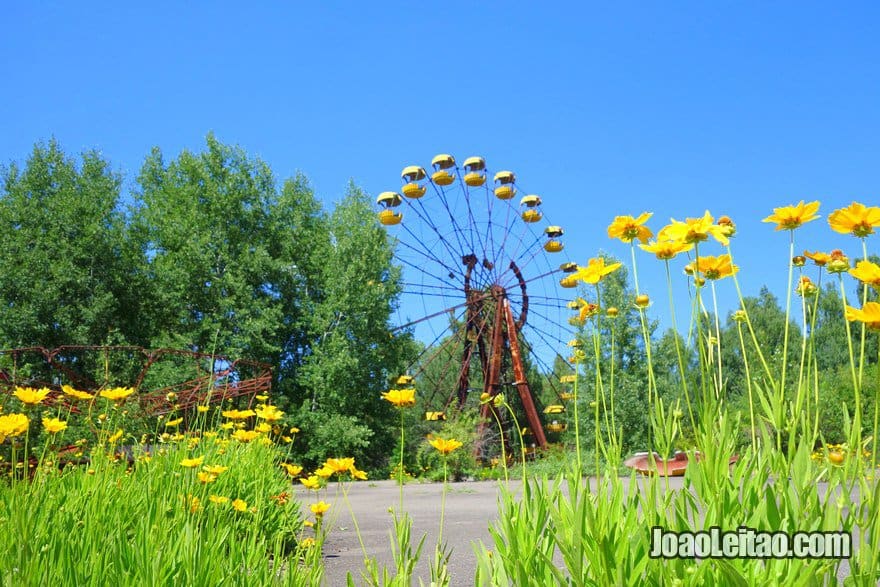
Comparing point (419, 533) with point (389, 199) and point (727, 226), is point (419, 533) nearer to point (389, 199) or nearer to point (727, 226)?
point (727, 226)

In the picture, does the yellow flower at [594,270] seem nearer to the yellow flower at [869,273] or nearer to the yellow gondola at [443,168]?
the yellow flower at [869,273]

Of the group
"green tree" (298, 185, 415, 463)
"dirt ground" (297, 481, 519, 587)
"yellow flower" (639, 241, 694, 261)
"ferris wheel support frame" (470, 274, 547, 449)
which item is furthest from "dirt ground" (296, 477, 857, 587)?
"green tree" (298, 185, 415, 463)

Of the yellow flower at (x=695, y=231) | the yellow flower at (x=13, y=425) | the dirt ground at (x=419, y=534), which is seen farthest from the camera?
the dirt ground at (x=419, y=534)

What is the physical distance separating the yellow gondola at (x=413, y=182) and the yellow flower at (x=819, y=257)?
425 inches

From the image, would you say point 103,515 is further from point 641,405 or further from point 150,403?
point 641,405

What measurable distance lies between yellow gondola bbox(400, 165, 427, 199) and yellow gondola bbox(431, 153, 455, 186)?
232mm

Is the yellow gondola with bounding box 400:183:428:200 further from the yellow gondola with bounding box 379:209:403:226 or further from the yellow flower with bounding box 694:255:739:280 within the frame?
the yellow flower with bounding box 694:255:739:280

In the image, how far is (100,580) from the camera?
5.02 ft

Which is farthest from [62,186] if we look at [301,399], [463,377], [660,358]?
[660,358]

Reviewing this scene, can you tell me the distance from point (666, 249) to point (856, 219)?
39cm

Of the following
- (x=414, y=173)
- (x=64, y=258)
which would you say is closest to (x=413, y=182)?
(x=414, y=173)

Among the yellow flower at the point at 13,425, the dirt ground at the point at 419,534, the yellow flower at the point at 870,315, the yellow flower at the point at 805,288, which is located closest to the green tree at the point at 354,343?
the dirt ground at the point at 419,534

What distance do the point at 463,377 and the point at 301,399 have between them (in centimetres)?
450

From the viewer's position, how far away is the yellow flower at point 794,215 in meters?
1.44
